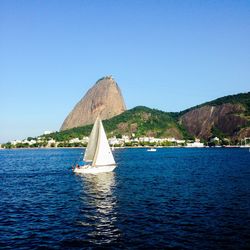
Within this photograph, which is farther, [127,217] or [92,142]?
[92,142]

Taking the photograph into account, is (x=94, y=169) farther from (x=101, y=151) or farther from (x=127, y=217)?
(x=127, y=217)

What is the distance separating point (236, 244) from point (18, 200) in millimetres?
33222

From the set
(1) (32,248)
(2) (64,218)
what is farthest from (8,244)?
(2) (64,218)

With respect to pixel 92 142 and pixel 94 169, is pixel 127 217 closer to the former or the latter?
pixel 94 169

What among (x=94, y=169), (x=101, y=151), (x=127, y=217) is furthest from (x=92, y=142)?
(x=127, y=217)

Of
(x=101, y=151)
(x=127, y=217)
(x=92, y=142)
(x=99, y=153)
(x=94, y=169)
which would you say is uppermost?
(x=92, y=142)

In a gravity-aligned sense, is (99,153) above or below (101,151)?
below

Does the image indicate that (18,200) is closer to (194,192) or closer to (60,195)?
(60,195)

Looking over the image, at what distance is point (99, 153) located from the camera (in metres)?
82.4

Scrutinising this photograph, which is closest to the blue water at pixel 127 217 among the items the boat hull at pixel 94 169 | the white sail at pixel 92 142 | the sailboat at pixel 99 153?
the sailboat at pixel 99 153

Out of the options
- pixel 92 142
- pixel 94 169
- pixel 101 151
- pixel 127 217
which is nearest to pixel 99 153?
pixel 101 151

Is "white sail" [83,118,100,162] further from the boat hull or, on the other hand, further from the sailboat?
the boat hull

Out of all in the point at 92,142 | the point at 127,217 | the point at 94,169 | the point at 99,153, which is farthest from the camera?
the point at 92,142

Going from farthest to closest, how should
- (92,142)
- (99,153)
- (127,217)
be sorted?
(92,142) → (99,153) → (127,217)
